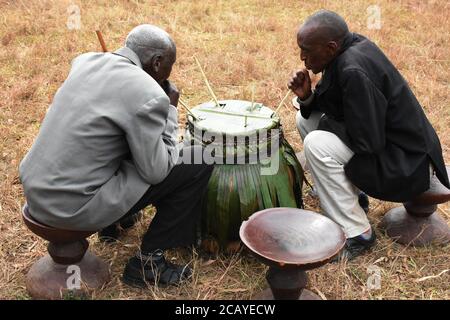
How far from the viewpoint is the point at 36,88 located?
6.21 metres

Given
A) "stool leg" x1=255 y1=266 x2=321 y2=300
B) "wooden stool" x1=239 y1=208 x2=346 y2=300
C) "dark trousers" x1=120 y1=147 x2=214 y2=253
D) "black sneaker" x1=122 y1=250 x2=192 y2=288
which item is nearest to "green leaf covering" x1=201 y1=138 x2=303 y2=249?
"dark trousers" x1=120 y1=147 x2=214 y2=253

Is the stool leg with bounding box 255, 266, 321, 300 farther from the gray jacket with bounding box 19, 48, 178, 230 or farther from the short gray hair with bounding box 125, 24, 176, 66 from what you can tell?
the short gray hair with bounding box 125, 24, 176, 66

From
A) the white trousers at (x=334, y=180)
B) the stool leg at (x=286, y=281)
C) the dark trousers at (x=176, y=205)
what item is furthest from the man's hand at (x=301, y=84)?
the stool leg at (x=286, y=281)

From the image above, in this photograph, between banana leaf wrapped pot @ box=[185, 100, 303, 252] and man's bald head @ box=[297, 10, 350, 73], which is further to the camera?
banana leaf wrapped pot @ box=[185, 100, 303, 252]

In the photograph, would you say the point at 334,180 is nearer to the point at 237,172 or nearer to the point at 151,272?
the point at 237,172

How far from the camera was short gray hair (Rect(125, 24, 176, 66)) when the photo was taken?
3078mm

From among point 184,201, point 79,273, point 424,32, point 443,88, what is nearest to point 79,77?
point 184,201

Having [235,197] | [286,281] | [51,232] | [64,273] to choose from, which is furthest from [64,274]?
[286,281]

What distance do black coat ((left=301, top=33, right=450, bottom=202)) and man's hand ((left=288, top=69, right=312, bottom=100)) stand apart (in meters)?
0.19

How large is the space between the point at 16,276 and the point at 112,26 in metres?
5.31

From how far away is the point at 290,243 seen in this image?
2.88m

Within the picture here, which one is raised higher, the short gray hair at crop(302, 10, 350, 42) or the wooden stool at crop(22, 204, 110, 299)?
the short gray hair at crop(302, 10, 350, 42)

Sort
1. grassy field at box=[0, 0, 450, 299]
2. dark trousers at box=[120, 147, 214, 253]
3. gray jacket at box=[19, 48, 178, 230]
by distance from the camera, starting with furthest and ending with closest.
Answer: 1. grassy field at box=[0, 0, 450, 299]
2. dark trousers at box=[120, 147, 214, 253]
3. gray jacket at box=[19, 48, 178, 230]

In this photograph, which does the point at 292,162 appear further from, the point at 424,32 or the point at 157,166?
the point at 424,32
